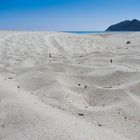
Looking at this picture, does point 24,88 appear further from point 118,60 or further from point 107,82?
point 118,60

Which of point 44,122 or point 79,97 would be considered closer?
point 44,122

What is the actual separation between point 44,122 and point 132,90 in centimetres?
103

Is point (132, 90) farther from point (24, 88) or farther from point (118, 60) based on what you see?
point (118, 60)

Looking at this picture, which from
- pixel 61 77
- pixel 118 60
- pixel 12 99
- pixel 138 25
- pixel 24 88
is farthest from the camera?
pixel 138 25

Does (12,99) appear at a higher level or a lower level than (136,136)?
higher

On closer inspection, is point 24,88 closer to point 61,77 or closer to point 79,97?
point 61,77

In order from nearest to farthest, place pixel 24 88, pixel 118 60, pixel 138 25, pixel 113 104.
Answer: pixel 113 104 → pixel 24 88 → pixel 118 60 → pixel 138 25

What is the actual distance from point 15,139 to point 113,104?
2.98ft

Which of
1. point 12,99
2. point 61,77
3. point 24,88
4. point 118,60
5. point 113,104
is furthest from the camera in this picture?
point 118,60

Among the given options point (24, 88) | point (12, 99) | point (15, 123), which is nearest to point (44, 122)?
point (15, 123)

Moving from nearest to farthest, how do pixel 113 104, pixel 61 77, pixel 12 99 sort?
pixel 12 99
pixel 113 104
pixel 61 77

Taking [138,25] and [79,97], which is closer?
[79,97]

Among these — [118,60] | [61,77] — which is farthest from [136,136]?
[118,60]

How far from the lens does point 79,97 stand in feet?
6.97
